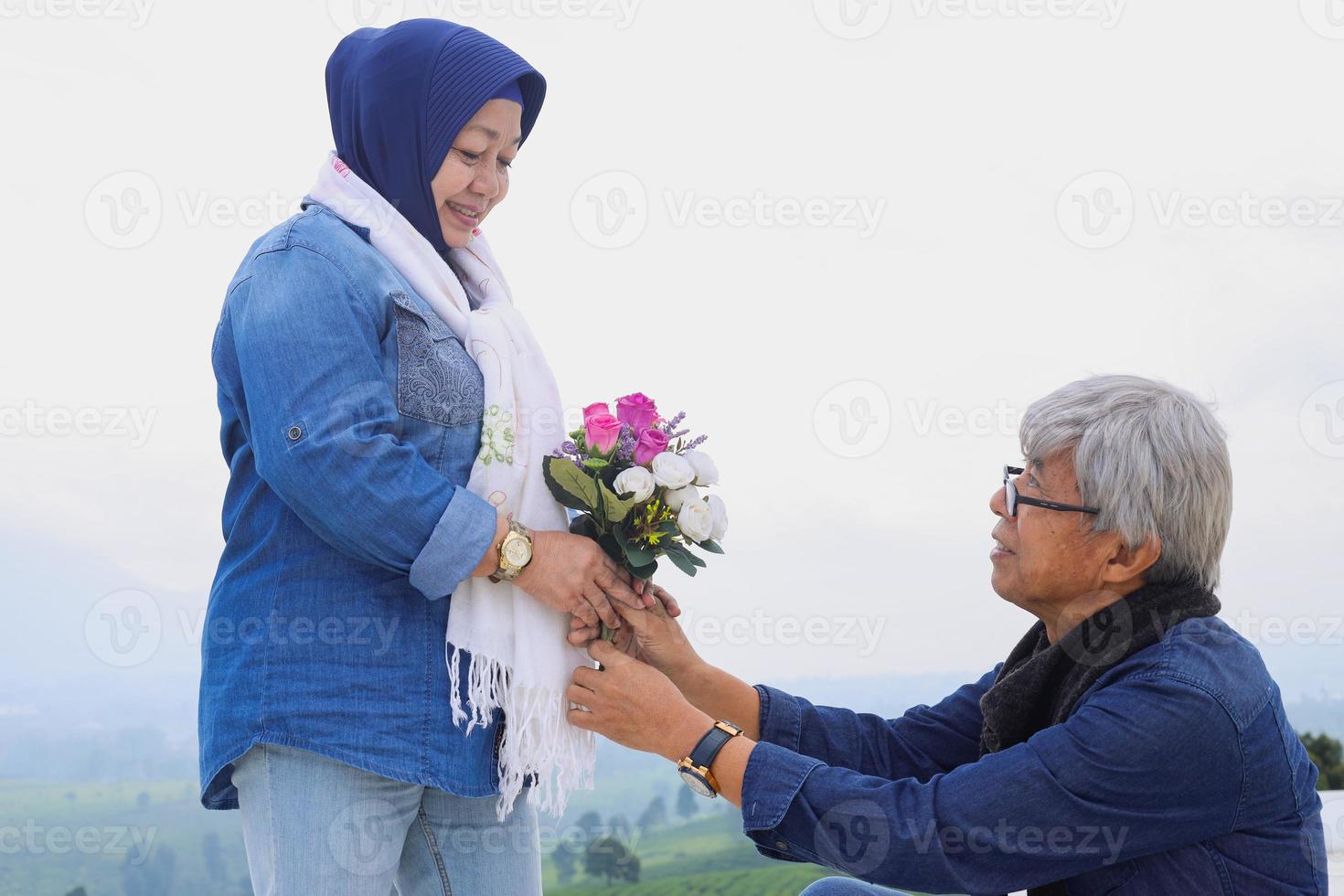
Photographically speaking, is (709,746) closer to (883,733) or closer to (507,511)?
(507,511)

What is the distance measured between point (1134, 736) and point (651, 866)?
11.7ft

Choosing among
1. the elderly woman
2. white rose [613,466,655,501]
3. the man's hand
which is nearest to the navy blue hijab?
the elderly woman

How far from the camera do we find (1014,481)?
1.89m

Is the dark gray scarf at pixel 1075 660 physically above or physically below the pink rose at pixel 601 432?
below

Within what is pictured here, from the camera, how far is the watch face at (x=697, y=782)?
1765 mm

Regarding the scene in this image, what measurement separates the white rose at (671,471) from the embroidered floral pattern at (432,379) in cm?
30

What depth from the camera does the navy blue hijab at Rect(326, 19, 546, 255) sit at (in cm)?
Result: 175

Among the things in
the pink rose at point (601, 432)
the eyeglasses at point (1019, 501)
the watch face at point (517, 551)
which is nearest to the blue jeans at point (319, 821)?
the watch face at point (517, 551)

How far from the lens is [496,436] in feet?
5.44

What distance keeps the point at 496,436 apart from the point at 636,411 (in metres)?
0.28

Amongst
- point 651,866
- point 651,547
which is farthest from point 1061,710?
point 651,866

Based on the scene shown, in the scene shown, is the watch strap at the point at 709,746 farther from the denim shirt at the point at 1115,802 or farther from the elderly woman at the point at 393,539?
the elderly woman at the point at 393,539

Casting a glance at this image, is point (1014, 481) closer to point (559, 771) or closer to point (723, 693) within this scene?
point (723, 693)

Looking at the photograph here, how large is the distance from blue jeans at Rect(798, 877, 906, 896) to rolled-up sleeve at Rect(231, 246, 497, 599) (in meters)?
0.97
